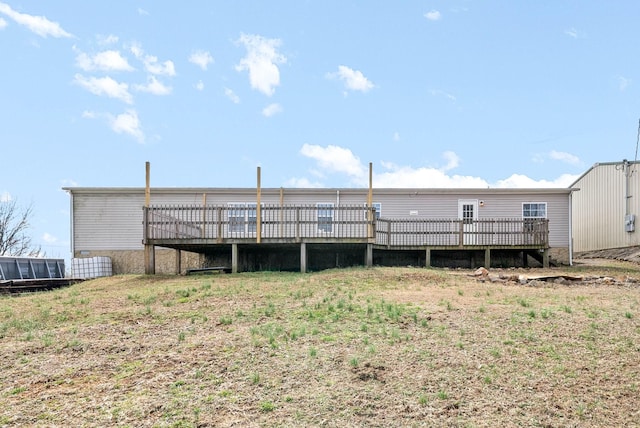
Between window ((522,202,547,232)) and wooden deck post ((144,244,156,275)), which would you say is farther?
window ((522,202,547,232))

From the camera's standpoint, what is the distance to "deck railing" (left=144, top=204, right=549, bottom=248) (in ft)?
51.0

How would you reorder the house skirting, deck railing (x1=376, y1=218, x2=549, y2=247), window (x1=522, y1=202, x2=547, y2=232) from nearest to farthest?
deck railing (x1=376, y1=218, x2=549, y2=247), the house skirting, window (x1=522, y1=202, x2=547, y2=232)

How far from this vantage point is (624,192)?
24.0m

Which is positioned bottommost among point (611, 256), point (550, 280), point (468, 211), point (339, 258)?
point (611, 256)

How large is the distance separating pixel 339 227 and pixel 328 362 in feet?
36.3

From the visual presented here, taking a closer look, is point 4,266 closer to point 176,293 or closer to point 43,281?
point 43,281

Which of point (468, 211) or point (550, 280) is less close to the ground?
point (468, 211)

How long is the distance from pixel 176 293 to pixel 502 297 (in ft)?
21.1

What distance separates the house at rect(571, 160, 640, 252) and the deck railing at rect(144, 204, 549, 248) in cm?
749

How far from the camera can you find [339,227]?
1691cm

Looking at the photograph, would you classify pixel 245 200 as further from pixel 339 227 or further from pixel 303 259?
pixel 303 259

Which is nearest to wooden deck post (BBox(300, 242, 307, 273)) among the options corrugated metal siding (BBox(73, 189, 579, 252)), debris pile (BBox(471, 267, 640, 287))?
debris pile (BBox(471, 267, 640, 287))

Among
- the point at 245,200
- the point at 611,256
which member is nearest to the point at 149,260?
the point at 245,200

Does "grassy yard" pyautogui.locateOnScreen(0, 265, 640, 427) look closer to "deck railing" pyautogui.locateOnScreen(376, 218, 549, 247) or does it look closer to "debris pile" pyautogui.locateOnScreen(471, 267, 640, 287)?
"debris pile" pyautogui.locateOnScreen(471, 267, 640, 287)
